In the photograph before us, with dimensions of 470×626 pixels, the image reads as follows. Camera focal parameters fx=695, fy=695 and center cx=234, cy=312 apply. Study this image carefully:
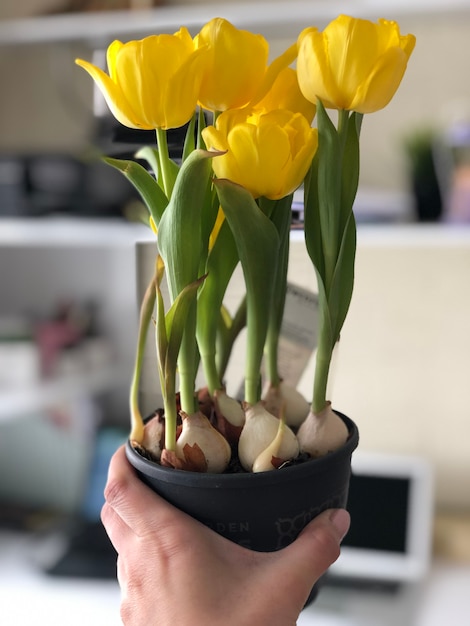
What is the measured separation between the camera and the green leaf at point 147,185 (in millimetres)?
359

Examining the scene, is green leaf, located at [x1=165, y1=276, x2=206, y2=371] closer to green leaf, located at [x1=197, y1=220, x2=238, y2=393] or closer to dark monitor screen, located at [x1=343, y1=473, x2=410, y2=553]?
green leaf, located at [x1=197, y1=220, x2=238, y2=393]

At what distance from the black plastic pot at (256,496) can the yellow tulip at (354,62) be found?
7.0 inches

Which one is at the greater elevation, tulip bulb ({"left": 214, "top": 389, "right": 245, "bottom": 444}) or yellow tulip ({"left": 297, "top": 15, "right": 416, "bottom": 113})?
yellow tulip ({"left": 297, "top": 15, "right": 416, "bottom": 113})

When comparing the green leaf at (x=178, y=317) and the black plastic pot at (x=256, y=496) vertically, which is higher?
the green leaf at (x=178, y=317)

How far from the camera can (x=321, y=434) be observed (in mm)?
367

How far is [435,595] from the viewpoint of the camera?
112cm

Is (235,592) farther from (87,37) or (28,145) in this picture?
(28,145)

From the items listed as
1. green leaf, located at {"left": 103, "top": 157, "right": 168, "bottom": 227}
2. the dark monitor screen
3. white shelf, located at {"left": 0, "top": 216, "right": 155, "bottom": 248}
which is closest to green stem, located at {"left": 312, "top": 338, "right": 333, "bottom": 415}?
green leaf, located at {"left": 103, "top": 157, "right": 168, "bottom": 227}

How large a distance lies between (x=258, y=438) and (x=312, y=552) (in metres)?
0.06

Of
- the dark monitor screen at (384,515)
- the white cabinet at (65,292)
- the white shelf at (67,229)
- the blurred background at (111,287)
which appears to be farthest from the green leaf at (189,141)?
the white cabinet at (65,292)

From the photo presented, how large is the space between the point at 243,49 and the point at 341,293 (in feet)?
0.44

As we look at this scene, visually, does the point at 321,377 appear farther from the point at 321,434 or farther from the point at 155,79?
the point at 155,79

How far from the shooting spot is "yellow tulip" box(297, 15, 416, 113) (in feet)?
1.02

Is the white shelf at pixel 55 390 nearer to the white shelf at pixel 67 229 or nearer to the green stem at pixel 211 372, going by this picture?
the white shelf at pixel 67 229
